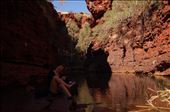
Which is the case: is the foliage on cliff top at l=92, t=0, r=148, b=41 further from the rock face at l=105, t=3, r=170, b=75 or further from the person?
the person

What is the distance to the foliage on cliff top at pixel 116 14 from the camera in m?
36.5

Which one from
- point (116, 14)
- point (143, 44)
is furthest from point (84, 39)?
point (143, 44)

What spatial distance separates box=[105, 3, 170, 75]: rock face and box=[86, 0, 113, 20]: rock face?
469 centimetres

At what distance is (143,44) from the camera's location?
3756 centimetres

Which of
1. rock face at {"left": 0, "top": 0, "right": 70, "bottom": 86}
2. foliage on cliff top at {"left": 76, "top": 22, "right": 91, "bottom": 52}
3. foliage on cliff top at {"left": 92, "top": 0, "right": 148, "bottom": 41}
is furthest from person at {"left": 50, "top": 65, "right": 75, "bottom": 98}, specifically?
foliage on cliff top at {"left": 76, "top": 22, "right": 91, "bottom": 52}

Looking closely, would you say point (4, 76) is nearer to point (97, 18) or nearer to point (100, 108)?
point (100, 108)

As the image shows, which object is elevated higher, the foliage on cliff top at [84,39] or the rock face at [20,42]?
the foliage on cliff top at [84,39]

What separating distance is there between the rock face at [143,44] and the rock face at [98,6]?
4687mm

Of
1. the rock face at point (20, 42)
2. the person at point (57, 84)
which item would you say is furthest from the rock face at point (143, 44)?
the person at point (57, 84)

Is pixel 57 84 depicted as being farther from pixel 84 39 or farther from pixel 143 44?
pixel 84 39

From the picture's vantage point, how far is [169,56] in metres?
31.3

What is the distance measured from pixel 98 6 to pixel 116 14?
7596 millimetres

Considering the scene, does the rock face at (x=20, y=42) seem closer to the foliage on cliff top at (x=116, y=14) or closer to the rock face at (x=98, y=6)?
the foliage on cliff top at (x=116, y=14)

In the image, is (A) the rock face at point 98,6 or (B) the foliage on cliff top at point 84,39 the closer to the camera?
(A) the rock face at point 98,6
